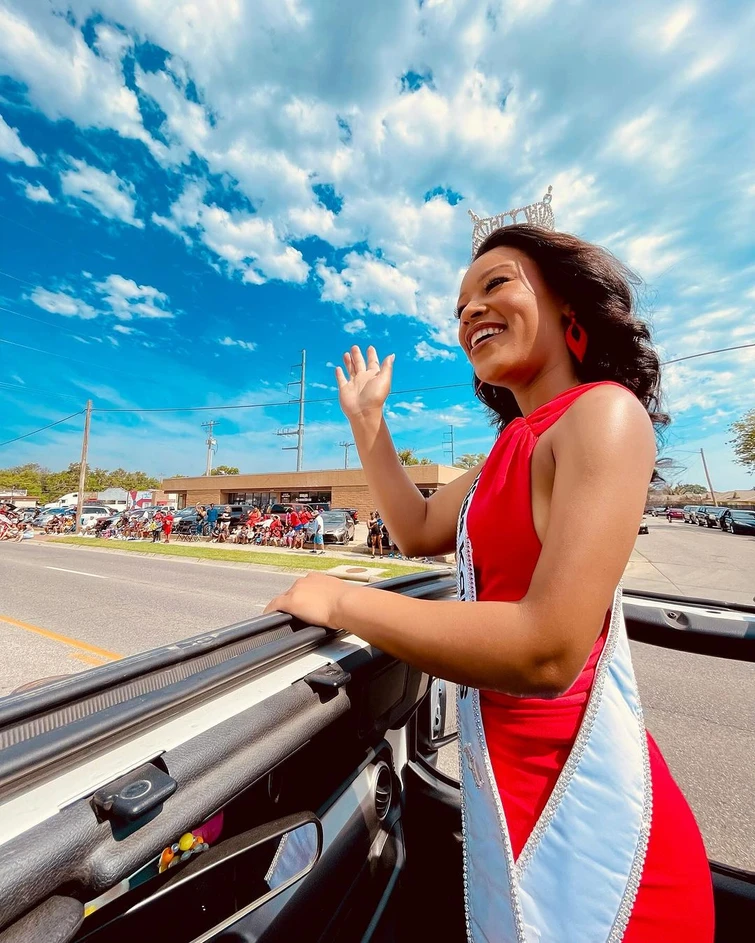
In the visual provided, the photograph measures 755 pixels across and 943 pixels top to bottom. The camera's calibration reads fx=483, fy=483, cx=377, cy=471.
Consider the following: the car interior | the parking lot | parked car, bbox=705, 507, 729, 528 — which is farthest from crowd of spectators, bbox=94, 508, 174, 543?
parked car, bbox=705, 507, 729, 528

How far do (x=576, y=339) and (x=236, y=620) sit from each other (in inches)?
267

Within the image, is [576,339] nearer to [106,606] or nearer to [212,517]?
[106,606]

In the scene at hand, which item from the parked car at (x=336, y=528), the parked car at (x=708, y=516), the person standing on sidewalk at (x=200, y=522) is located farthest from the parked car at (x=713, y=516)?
the person standing on sidewalk at (x=200, y=522)

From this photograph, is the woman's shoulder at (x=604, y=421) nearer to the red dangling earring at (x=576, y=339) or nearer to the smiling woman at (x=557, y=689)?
the smiling woman at (x=557, y=689)

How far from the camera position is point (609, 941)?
0.72 m

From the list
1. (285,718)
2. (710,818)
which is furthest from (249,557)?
(285,718)

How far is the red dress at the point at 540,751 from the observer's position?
0.75 meters

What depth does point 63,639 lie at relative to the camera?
5.60 m

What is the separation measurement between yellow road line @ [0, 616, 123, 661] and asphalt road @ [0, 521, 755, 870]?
0.01 metres

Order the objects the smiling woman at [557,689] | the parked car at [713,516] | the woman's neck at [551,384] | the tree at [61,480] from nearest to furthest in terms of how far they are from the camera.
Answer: the smiling woman at [557,689] → the woman's neck at [551,384] → the parked car at [713,516] → the tree at [61,480]

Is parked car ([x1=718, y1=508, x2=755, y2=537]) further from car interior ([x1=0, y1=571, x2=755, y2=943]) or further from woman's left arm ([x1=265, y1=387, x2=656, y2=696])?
woman's left arm ([x1=265, y1=387, x2=656, y2=696])

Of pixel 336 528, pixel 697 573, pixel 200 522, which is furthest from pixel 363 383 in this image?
pixel 200 522

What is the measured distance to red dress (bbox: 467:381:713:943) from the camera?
0.75 m

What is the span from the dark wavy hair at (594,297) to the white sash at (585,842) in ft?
1.89
